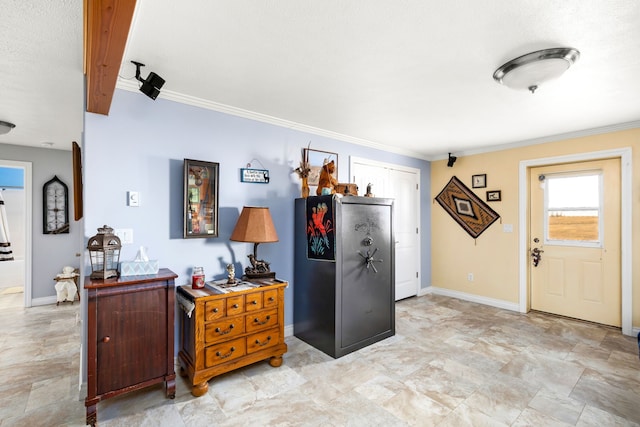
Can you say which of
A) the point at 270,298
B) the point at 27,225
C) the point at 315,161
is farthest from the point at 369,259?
the point at 27,225

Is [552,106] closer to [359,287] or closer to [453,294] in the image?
[359,287]

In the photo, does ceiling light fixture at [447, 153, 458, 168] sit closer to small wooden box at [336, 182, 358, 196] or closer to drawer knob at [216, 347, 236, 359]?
small wooden box at [336, 182, 358, 196]

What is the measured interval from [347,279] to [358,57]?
1.84 metres

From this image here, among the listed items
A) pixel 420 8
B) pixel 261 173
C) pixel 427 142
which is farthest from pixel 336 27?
pixel 427 142

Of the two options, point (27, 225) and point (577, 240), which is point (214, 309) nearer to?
point (27, 225)

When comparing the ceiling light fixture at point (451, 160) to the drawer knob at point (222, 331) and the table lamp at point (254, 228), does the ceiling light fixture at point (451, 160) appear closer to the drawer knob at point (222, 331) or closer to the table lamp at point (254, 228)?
the table lamp at point (254, 228)

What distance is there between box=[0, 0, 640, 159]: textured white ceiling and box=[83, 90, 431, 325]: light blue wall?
0.17m

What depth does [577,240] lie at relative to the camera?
3.81 meters

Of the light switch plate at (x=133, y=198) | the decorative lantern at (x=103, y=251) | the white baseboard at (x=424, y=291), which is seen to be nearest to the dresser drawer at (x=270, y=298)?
the decorative lantern at (x=103, y=251)

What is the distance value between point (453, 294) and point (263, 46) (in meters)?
4.51

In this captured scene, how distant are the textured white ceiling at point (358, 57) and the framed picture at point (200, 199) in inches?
23.3

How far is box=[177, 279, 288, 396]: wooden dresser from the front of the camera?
88.3 inches

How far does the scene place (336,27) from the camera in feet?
5.60

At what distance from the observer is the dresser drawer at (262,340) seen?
2480mm
